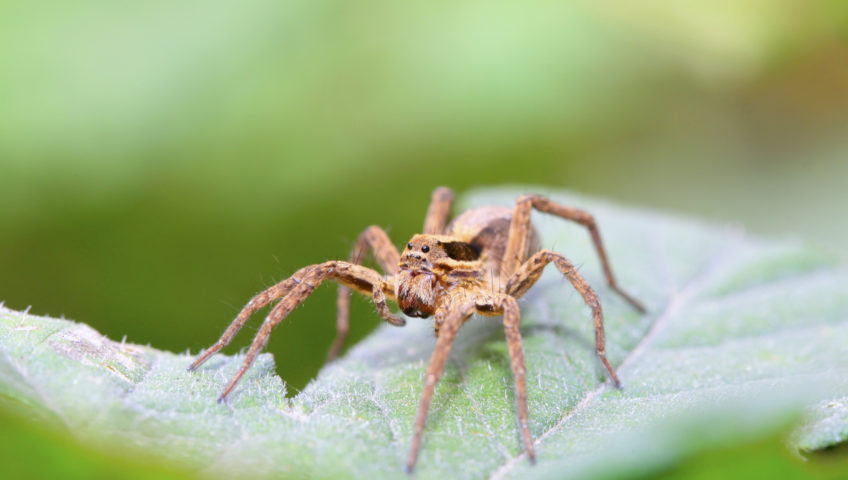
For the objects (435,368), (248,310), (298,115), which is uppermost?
(298,115)

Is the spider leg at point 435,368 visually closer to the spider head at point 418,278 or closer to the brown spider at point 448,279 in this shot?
the brown spider at point 448,279

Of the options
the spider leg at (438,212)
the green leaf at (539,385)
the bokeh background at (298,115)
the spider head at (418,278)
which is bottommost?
the green leaf at (539,385)

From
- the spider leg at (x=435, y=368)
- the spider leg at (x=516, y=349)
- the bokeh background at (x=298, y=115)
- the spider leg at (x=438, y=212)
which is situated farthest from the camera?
the bokeh background at (x=298, y=115)

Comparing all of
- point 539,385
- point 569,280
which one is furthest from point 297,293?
point 569,280

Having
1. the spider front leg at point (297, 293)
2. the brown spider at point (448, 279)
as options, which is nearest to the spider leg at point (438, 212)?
the brown spider at point (448, 279)

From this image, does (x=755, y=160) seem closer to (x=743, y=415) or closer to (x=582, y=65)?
(x=582, y=65)

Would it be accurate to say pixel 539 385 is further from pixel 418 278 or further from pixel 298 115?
pixel 298 115
